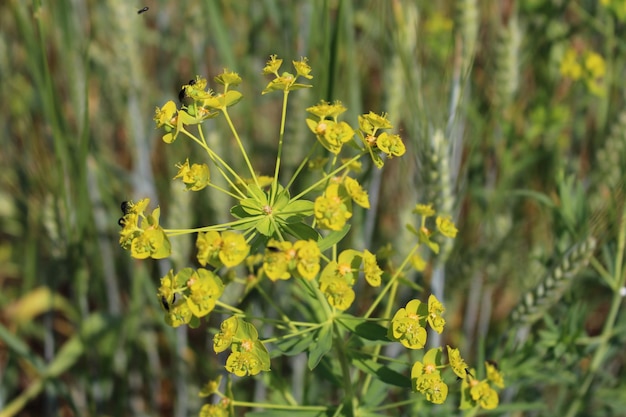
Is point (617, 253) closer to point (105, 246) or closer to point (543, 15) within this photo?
point (543, 15)

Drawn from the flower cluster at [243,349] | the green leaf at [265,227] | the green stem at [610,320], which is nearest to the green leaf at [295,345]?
the flower cluster at [243,349]

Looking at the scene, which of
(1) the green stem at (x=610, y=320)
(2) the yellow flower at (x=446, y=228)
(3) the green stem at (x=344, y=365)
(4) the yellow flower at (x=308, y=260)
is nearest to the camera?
(4) the yellow flower at (x=308, y=260)

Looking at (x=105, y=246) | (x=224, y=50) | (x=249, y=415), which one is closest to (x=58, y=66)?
(x=105, y=246)

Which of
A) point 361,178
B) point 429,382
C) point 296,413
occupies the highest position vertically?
point 361,178

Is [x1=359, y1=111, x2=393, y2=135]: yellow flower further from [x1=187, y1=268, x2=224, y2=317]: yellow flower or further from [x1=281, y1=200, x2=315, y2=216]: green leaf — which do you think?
[x1=187, y1=268, x2=224, y2=317]: yellow flower

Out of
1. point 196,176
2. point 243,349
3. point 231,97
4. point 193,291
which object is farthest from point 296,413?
point 231,97

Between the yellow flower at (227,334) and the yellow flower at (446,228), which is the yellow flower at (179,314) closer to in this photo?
the yellow flower at (227,334)

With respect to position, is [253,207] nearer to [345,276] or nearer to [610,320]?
[345,276]
